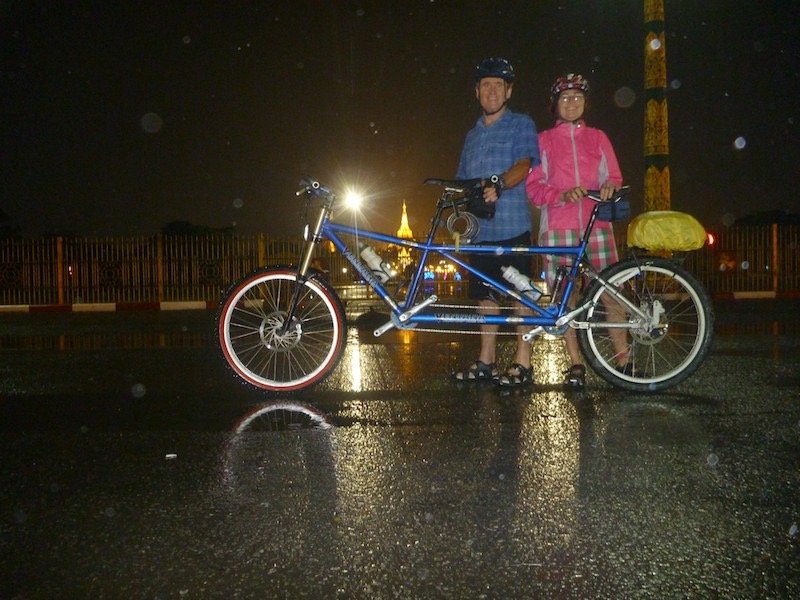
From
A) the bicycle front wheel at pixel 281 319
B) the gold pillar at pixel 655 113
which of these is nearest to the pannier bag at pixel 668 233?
the bicycle front wheel at pixel 281 319

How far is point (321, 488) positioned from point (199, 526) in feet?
1.63

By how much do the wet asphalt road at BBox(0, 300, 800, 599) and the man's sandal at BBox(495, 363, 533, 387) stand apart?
10 centimetres

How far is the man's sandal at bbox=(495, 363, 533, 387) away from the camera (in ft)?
15.8

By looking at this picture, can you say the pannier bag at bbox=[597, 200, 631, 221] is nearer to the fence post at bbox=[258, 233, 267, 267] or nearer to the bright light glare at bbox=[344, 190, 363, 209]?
the bright light glare at bbox=[344, 190, 363, 209]

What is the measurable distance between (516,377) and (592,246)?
1004mm

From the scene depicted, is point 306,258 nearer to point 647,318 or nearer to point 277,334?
point 277,334

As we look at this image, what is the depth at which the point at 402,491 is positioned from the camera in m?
2.68

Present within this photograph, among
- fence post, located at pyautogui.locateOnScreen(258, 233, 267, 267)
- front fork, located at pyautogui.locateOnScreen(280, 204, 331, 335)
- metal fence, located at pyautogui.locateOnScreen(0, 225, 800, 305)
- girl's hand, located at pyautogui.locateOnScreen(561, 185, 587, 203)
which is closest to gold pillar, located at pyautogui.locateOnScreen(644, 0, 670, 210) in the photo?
metal fence, located at pyautogui.locateOnScreen(0, 225, 800, 305)

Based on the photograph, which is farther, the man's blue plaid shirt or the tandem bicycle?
the man's blue plaid shirt

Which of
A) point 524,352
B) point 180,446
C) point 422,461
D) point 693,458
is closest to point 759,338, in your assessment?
point 524,352

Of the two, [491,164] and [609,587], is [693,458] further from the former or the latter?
[491,164]

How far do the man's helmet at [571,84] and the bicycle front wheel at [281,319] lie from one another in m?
2.03

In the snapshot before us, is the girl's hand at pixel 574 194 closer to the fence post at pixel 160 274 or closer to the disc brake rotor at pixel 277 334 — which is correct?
the disc brake rotor at pixel 277 334

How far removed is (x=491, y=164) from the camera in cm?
501
